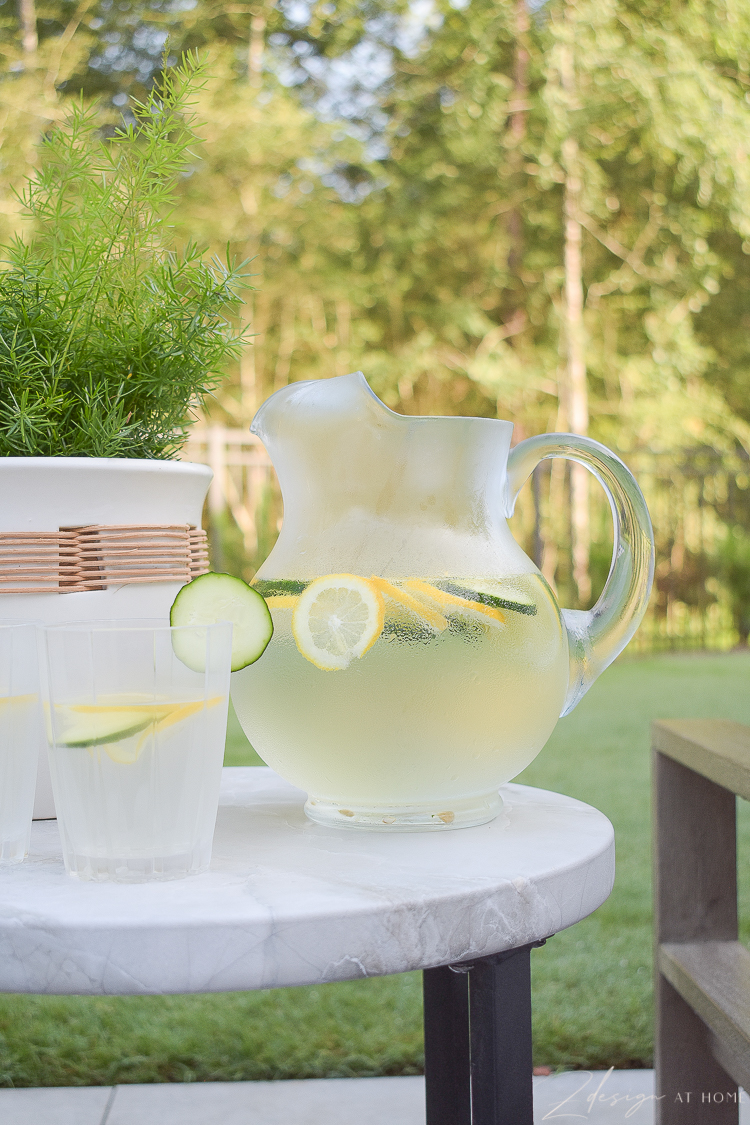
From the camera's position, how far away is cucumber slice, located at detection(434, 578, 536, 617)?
58cm

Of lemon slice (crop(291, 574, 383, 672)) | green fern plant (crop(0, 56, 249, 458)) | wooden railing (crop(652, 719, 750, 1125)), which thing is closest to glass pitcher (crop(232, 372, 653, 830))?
lemon slice (crop(291, 574, 383, 672))

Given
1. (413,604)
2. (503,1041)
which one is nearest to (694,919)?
(503,1041)

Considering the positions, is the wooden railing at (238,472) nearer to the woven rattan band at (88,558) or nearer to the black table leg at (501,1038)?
the woven rattan band at (88,558)

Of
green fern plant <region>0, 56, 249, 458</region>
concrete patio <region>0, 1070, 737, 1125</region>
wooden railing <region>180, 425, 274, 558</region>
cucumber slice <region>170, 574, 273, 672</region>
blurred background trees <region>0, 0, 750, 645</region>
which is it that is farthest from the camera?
blurred background trees <region>0, 0, 750, 645</region>

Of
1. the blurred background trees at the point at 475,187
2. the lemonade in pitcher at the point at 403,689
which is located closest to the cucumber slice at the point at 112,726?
the lemonade in pitcher at the point at 403,689

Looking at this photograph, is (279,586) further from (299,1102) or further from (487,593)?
(299,1102)

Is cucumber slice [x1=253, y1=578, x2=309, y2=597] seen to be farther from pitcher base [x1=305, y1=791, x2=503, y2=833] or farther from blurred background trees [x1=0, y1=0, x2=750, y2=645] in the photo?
blurred background trees [x1=0, y1=0, x2=750, y2=645]

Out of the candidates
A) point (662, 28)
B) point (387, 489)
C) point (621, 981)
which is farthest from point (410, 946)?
point (662, 28)

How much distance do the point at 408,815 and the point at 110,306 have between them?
0.40 m

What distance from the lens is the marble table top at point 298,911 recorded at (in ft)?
1.44

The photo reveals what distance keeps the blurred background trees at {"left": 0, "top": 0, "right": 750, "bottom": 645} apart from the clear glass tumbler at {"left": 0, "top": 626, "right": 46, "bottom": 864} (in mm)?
6631

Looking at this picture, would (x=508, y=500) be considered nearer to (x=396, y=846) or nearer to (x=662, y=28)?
(x=396, y=846)

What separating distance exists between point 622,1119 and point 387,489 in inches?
47.2

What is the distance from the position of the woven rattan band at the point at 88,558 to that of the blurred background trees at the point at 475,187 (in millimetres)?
6495
